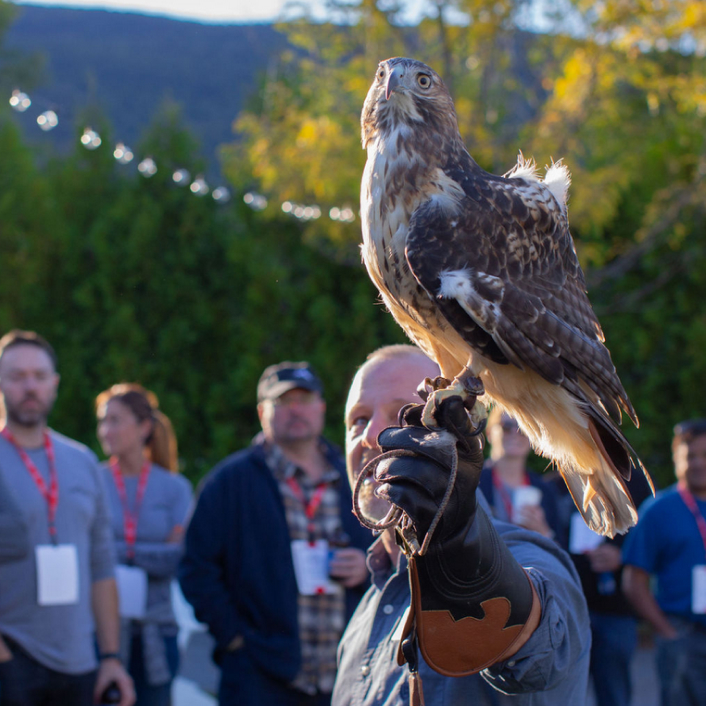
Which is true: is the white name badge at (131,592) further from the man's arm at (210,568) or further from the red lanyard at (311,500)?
the red lanyard at (311,500)

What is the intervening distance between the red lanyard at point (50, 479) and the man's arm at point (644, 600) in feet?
10.9

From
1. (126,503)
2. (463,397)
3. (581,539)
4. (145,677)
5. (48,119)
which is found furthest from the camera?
(48,119)

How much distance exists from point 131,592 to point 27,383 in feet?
4.34

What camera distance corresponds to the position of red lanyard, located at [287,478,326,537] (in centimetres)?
410

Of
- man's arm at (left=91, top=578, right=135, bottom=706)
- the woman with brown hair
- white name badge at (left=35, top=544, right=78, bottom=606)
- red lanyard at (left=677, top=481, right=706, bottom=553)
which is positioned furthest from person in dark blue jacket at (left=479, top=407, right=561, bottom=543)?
white name badge at (left=35, top=544, right=78, bottom=606)

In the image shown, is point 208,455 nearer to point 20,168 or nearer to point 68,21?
point 20,168

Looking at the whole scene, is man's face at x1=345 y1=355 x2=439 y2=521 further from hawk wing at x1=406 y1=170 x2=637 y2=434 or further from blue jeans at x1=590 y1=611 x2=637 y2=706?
blue jeans at x1=590 y1=611 x2=637 y2=706

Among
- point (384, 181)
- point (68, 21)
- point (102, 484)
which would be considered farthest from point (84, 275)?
point (68, 21)

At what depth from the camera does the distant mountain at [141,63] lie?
3762cm

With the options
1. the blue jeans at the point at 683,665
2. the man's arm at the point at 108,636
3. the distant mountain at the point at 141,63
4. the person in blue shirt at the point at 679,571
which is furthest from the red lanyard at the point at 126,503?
the distant mountain at the point at 141,63

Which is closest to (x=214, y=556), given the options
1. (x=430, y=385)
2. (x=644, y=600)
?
(x=430, y=385)

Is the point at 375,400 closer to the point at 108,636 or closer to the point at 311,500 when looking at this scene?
the point at 311,500

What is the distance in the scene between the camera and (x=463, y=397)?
1878 millimetres

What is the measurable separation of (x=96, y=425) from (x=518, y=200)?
8.12 m
